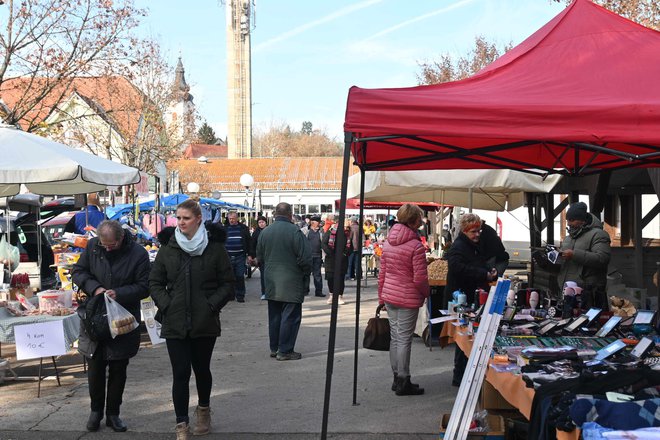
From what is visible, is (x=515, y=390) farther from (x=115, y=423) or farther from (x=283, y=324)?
(x=283, y=324)

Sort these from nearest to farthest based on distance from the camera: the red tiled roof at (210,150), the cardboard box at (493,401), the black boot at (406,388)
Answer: the cardboard box at (493,401)
the black boot at (406,388)
the red tiled roof at (210,150)

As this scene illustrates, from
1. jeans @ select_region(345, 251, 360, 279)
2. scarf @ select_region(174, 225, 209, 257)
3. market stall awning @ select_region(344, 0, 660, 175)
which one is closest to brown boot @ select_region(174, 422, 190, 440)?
scarf @ select_region(174, 225, 209, 257)

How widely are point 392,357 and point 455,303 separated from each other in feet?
2.94

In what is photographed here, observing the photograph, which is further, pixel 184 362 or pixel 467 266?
pixel 467 266

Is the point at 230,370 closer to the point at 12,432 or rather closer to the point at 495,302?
the point at 12,432

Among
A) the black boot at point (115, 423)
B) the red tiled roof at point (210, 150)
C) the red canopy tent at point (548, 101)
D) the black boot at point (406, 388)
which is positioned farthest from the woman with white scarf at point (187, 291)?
the red tiled roof at point (210, 150)

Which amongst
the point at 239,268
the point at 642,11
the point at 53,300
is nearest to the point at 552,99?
the point at 53,300

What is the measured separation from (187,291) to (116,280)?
2.74 ft

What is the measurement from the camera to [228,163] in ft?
240

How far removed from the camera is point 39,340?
23.9ft

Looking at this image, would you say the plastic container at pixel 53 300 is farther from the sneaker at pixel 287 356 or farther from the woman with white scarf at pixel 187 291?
the sneaker at pixel 287 356

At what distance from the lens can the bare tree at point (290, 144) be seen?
102250mm

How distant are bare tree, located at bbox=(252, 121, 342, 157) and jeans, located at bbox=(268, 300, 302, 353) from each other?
3541 inches

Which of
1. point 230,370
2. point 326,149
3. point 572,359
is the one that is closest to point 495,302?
point 572,359
